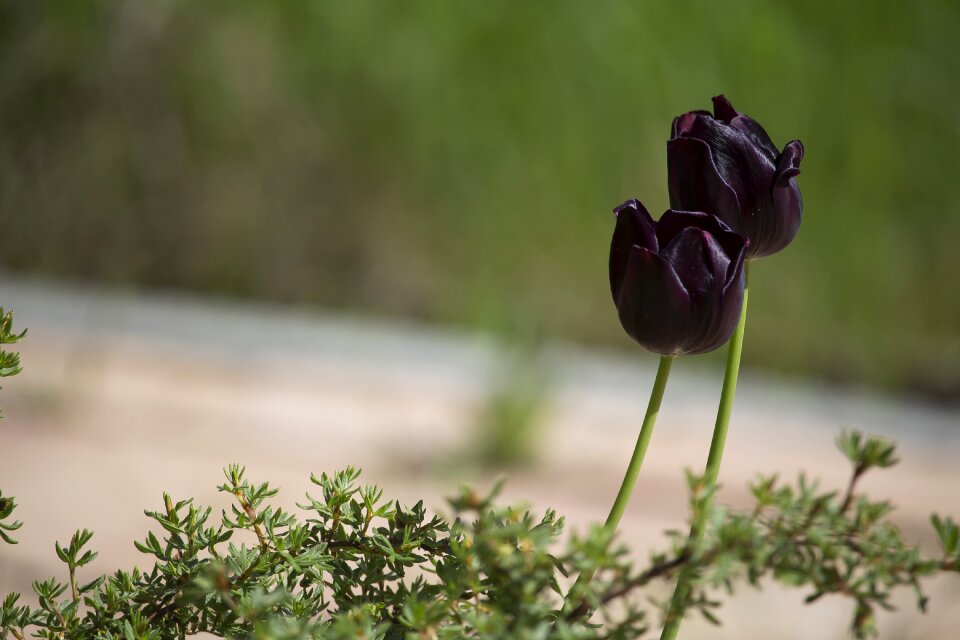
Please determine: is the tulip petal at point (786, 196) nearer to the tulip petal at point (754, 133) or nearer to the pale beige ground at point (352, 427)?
the tulip petal at point (754, 133)

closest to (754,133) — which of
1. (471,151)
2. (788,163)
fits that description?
(788,163)

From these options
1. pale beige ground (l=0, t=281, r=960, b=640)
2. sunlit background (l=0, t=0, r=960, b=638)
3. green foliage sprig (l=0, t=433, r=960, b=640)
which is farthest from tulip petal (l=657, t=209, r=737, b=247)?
sunlit background (l=0, t=0, r=960, b=638)

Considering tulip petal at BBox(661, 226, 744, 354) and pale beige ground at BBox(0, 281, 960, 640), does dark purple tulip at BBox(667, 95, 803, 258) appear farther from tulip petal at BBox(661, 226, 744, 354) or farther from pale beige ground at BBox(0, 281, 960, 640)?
pale beige ground at BBox(0, 281, 960, 640)

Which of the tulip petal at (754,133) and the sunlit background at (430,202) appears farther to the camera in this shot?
the sunlit background at (430,202)

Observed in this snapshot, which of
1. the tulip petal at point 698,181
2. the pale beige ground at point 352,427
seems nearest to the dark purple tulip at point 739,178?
the tulip petal at point 698,181

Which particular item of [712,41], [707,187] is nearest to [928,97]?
[712,41]

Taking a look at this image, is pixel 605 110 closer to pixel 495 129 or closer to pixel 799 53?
pixel 495 129
